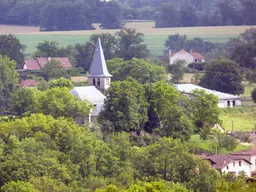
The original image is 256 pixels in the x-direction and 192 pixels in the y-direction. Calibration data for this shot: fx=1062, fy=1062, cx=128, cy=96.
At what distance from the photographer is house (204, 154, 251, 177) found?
50.4 meters

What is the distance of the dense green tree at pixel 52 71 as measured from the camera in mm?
80625

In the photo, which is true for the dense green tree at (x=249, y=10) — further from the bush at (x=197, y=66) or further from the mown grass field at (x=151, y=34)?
the bush at (x=197, y=66)

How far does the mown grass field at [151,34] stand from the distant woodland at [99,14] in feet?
12.4

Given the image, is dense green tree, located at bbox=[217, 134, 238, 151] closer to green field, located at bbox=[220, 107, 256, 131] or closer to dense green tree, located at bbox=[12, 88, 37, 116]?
green field, located at bbox=[220, 107, 256, 131]

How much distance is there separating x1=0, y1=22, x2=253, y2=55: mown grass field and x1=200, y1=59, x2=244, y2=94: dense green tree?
Result: 31922 millimetres

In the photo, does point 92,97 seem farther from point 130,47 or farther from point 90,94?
point 130,47

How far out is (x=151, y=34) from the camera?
11438 centimetres

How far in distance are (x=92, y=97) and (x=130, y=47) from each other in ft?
96.7

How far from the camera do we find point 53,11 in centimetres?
12500

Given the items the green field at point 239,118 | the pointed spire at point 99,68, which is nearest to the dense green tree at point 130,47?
the green field at point 239,118

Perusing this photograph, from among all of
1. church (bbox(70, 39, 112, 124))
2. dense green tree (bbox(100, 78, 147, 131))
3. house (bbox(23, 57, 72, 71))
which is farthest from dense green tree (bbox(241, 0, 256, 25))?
dense green tree (bbox(100, 78, 147, 131))

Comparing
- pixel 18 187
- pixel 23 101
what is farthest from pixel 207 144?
pixel 18 187

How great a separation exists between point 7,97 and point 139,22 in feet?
199

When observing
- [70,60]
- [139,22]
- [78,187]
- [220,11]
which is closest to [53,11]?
[139,22]
